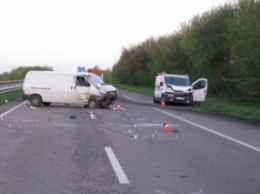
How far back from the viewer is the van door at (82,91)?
2748 centimetres

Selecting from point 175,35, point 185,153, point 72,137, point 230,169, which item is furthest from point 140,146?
point 175,35

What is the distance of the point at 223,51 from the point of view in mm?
41281

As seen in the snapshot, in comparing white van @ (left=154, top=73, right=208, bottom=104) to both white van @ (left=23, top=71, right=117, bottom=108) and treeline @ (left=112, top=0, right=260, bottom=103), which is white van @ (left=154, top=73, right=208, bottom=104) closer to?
treeline @ (left=112, top=0, right=260, bottom=103)

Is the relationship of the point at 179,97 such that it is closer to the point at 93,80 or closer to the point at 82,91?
the point at 93,80

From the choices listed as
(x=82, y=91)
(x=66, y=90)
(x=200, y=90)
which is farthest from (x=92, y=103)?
(x=200, y=90)

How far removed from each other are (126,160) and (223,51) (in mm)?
31987

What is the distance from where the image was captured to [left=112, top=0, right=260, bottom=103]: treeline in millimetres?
30609

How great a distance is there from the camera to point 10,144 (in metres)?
12.6

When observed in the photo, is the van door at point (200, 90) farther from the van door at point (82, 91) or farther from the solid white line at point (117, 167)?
the solid white line at point (117, 167)

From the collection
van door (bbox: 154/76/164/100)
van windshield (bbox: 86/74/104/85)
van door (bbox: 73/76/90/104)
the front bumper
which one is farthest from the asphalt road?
van door (bbox: 154/76/164/100)

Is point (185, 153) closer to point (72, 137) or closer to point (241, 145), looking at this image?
point (241, 145)

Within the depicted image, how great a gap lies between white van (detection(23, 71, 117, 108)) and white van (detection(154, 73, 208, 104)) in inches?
271

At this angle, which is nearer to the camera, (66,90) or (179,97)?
(66,90)

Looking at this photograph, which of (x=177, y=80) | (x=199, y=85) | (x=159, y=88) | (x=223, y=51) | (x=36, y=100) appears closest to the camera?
(x=36, y=100)
